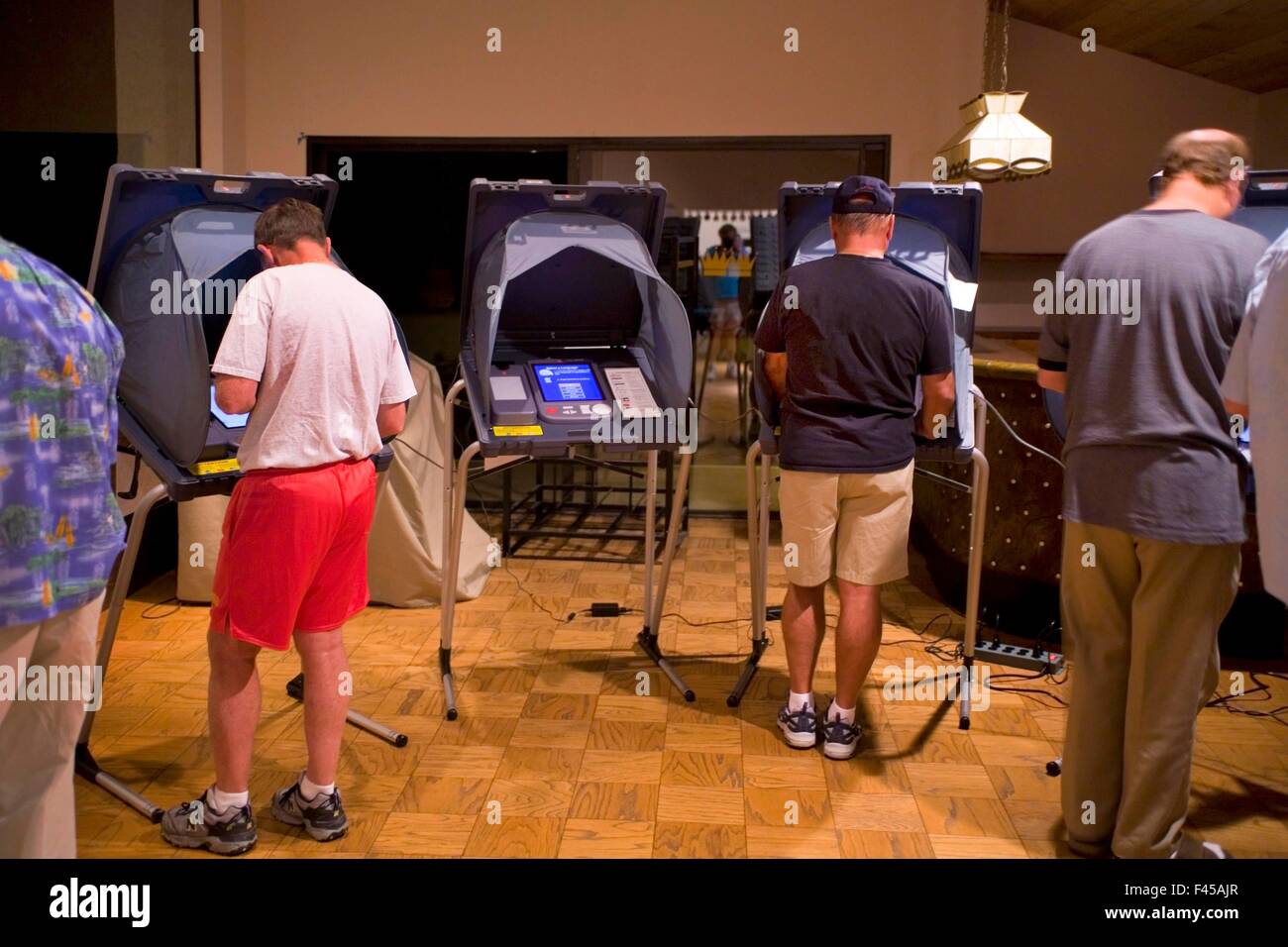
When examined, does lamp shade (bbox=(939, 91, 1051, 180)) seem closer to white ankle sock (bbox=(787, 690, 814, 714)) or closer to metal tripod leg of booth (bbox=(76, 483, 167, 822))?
white ankle sock (bbox=(787, 690, 814, 714))

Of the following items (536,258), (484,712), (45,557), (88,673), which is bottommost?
(484,712)

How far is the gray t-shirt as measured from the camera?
244cm

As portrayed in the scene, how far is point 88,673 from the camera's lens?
2045mm

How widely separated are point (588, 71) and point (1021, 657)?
11.8ft

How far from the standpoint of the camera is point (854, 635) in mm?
3338

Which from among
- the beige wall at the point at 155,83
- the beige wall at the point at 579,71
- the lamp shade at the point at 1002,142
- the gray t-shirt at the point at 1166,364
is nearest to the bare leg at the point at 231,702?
the gray t-shirt at the point at 1166,364

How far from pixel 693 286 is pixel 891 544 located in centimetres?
311

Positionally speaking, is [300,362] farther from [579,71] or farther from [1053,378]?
[579,71]

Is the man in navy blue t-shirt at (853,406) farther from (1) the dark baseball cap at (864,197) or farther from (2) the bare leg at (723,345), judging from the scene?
(2) the bare leg at (723,345)

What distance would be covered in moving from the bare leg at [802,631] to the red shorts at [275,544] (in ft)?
4.44

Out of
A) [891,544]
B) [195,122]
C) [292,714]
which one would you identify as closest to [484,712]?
[292,714]

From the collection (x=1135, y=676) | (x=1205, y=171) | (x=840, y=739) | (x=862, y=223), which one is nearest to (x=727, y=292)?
(x=862, y=223)

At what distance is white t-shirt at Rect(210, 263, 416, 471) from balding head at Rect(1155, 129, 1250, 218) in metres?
1.79

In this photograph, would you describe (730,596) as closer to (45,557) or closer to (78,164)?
(78,164)
